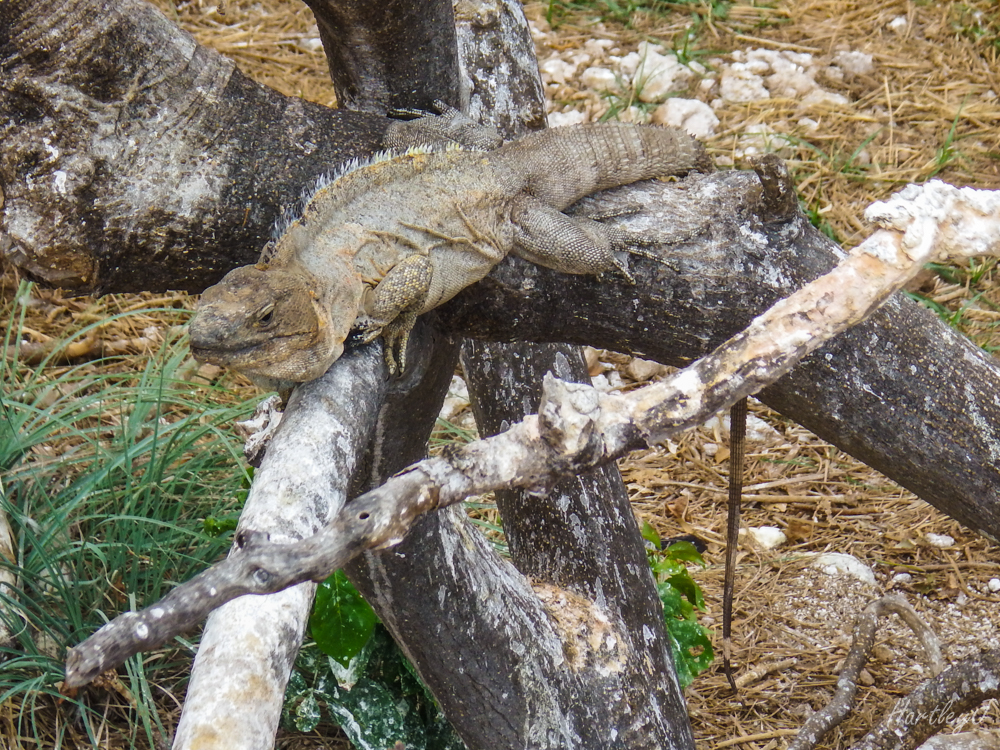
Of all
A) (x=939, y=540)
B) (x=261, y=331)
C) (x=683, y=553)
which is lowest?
(x=939, y=540)

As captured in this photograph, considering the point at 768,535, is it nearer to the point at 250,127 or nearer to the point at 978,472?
the point at 978,472

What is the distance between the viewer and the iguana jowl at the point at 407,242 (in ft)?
5.69

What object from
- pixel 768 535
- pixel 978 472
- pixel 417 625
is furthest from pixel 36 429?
pixel 978 472

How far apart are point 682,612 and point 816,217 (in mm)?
2391

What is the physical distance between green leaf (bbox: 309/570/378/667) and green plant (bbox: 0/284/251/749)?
552mm

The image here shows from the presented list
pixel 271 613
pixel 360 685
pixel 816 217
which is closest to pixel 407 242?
pixel 271 613

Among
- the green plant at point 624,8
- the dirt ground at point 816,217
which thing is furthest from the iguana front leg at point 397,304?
the green plant at point 624,8

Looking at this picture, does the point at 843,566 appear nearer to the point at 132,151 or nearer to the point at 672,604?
the point at 672,604

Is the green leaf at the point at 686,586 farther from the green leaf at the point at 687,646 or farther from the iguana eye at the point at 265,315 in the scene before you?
the iguana eye at the point at 265,315

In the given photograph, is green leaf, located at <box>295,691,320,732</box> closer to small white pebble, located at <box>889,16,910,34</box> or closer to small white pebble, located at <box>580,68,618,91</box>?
small white pebble, located at <box>580,68,618,91</box>

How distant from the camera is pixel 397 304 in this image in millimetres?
2055

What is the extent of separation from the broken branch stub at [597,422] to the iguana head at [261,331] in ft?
1.79

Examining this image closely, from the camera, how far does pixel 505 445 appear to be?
1271mm

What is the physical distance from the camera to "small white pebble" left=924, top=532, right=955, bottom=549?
3.73m
